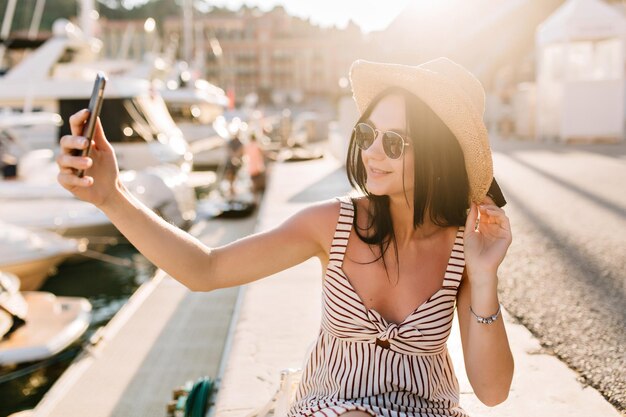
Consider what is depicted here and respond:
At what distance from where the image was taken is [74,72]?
15.7 m

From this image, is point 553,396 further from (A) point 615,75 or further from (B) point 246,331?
(A) point 615,75

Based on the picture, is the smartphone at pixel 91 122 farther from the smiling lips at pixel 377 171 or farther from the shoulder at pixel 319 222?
the smiling lips at pixel 377 171

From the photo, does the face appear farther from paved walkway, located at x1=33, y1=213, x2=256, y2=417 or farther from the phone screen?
paved walkway, located at x1=33, y1=213, x2=256, y2=417

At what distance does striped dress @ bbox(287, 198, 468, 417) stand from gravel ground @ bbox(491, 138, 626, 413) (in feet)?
3.50

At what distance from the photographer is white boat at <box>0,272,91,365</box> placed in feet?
18.0

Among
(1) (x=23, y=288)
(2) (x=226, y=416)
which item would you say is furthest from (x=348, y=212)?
(1) (x=23, y=288)

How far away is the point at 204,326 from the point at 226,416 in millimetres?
2764

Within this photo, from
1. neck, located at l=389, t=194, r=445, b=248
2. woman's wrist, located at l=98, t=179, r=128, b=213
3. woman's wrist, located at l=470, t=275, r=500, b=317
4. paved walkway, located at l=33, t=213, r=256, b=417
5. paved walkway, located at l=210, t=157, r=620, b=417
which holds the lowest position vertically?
paved walkway, located at l=33, t=213, r=256, b=417

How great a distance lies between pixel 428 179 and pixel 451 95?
0.25 m

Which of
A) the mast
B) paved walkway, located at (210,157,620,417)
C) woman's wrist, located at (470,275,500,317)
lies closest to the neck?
woman's wrist, located at (470,275,500,317)

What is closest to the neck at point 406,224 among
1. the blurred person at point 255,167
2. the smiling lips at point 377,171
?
the smiling lips at point 377,171

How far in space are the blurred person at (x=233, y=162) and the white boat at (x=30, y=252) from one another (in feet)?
17.2

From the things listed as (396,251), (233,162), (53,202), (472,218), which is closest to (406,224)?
(396,251)

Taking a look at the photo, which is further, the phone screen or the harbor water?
the harbor water
